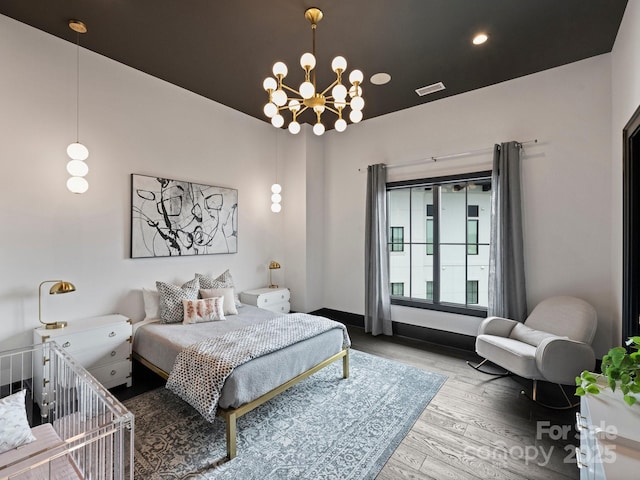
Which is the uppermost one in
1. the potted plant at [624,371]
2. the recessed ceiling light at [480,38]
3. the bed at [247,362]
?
the recessed ceiling light at [480,38]

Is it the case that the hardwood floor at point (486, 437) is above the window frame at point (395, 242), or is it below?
below

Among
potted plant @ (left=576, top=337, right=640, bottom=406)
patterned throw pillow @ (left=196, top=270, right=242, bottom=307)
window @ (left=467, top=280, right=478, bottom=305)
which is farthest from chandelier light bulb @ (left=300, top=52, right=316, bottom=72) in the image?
window @ (left=467, top=280, right=478, bottom=305)

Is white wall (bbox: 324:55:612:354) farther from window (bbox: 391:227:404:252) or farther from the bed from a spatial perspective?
the bed

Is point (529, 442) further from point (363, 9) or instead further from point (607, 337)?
point (363, 9)

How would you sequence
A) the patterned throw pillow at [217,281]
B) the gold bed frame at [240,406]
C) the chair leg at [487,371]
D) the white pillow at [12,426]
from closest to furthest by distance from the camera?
the white pillow at [12,426] < the gold bed frame at [240,406] < the chair leg at [487,371] < the patterned throw pillow at [217,281]

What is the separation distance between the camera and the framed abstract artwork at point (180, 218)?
3.39m

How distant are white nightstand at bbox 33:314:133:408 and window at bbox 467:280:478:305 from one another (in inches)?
159

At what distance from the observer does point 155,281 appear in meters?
3.57

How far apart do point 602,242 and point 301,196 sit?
12.5 ft

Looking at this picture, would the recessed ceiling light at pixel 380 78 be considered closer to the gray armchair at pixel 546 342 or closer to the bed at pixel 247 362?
the bed at pixel 247 362

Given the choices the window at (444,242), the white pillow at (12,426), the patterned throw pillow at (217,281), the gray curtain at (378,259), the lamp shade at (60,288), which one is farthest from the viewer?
the gray curtain at (378,259)

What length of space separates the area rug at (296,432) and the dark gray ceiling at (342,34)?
3351 millimetres

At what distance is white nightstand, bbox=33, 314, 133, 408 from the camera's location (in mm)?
2562

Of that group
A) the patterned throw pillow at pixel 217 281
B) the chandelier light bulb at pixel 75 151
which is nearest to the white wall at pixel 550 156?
the patterned throw pillow at pixel 217 281
